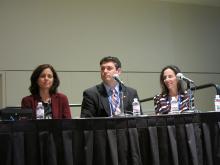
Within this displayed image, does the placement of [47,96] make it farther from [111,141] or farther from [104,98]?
[111,141]

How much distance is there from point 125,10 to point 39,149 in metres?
4.30

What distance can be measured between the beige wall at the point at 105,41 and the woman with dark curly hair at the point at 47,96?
82.0 inches

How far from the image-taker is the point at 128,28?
6.20 meters

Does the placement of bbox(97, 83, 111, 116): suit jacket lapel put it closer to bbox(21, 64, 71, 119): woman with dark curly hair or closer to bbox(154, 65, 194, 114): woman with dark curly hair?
bbox(21, 64, 71, 119): woman with dark curly hair

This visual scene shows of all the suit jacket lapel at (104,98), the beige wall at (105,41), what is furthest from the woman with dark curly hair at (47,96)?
the beige wall at (105,41)

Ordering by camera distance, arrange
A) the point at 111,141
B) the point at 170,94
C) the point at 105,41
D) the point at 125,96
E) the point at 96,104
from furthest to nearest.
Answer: the point at 105,41
the point at 170,94
the point at 125,96
the point at 96,104
the point at 111,141

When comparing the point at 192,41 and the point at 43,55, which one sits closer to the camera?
the point at 43,55

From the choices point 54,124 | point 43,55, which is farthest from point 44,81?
point 43,55

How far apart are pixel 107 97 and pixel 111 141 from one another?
872mm

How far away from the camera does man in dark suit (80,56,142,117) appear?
3.13m

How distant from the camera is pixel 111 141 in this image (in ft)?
7.73

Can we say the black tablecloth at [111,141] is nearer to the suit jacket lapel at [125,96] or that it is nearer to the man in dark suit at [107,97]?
the man in dark suit at [107,97]

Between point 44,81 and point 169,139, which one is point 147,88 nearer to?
point 44,81

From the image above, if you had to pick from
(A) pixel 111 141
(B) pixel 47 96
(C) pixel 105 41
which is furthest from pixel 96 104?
(C) pixel 105 41
